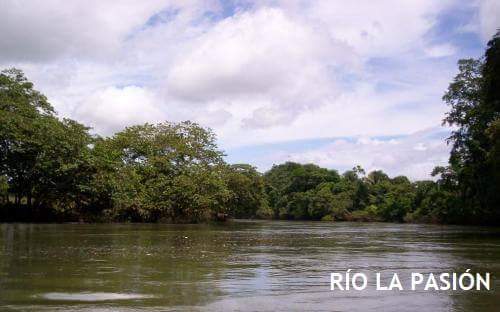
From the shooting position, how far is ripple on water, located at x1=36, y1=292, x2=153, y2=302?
8.16 m

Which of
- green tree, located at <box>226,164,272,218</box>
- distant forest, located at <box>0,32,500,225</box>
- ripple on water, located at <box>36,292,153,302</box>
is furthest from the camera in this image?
green tree, located at <box>226,164,272,218</box>

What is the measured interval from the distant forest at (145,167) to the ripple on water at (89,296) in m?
26.6

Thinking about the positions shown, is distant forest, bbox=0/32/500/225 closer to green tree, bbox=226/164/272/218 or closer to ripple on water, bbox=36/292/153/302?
green tree, bbox=226/164/272/218

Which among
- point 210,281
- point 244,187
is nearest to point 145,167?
point 244,187

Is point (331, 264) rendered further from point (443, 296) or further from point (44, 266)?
point (44, 266)

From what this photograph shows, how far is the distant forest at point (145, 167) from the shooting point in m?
41.7

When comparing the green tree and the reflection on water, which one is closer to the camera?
the reflection on water

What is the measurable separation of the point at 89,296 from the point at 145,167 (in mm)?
44474

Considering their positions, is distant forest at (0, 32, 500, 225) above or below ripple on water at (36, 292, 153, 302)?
above

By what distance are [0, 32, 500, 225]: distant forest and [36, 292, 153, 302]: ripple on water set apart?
87.4 ft

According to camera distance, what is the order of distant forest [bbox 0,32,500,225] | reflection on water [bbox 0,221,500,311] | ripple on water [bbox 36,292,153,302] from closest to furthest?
1. reflection on water [bbox 0,221,500,311]
2. ripple on water [bbox 36,292,153,302]
3. distant forest [bbox 0,32,500,225]

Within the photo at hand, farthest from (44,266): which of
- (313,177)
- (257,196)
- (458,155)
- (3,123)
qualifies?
(313,177)

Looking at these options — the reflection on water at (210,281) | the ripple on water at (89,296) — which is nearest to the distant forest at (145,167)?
the reflection on water at (210,281)

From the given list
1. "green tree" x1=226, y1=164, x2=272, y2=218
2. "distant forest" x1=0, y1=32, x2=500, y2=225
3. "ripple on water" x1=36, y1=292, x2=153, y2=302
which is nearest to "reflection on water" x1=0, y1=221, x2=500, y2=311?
"ripple on water" x1=36, y1=292, x2=153, y2=302
